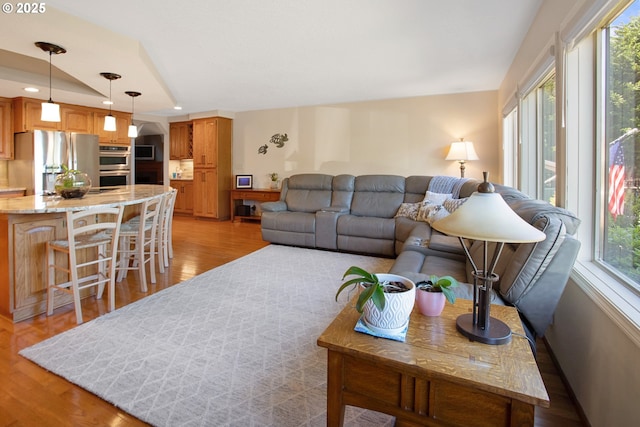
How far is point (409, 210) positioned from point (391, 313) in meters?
3.76

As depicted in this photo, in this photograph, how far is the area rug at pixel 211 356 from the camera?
161 centimetres

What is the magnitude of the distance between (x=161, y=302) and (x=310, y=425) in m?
1.93

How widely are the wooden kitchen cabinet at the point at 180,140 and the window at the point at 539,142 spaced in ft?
22.3

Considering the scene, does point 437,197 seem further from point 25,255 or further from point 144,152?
point 144,152

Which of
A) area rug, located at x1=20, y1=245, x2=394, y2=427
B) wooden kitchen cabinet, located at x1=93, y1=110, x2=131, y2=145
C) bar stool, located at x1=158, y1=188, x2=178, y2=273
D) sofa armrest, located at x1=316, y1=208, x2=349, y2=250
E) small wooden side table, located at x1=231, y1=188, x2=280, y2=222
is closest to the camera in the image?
area rug, located at x1=20, y1=245, x2=394, y2=427

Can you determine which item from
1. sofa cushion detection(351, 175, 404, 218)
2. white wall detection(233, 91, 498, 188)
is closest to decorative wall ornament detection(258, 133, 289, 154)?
white wall detection(233, 91, 498, 188)

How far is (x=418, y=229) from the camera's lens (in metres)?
3.94

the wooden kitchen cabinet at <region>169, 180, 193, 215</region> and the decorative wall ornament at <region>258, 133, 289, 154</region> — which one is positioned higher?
the decorative wall ornament at <region>258, 133, 289, 154</region>

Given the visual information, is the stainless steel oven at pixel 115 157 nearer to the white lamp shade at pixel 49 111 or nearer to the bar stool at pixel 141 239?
the bar stool at pixel 141 239

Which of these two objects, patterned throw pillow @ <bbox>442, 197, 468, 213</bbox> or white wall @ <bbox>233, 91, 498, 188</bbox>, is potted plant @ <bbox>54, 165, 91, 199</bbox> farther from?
white wall @ <bbox>233, 91, 498, 188</bbox>

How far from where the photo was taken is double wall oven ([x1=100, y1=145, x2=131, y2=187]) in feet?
20.0

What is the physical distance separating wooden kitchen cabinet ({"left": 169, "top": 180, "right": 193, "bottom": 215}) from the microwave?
0.96 metres

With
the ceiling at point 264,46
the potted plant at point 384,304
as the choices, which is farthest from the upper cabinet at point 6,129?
the potted plant at point 384,304

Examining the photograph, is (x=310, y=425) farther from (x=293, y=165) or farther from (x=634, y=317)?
(x=293, y=165)
